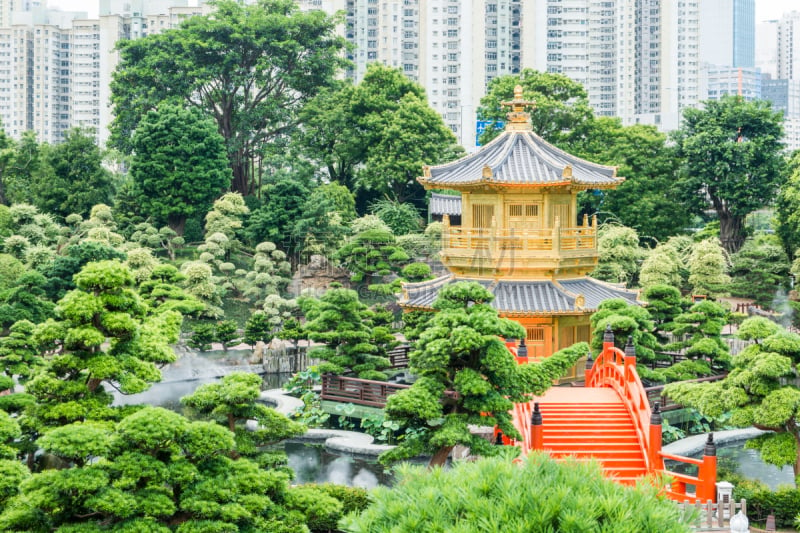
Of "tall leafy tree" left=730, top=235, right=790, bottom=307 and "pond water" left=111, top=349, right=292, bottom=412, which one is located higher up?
"tall leafy tree" left=730, top=235, right=790, bottom=307

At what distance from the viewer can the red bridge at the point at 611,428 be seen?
16719mm

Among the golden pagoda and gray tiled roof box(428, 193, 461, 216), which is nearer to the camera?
the golden pagoda

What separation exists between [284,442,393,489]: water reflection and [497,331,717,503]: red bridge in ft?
11.2

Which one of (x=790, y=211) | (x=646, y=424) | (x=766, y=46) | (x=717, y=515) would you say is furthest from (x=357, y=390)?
(x=766, y=46)

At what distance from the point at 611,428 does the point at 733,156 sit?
83.9ft

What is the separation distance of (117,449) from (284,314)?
23.3 m

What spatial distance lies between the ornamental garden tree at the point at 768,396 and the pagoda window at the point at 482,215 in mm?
8888

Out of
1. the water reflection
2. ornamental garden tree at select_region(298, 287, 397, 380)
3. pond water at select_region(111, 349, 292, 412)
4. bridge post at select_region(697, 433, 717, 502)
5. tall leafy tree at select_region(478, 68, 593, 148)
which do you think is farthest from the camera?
tall leafy tree at select_region(478, 68, 593, 148)

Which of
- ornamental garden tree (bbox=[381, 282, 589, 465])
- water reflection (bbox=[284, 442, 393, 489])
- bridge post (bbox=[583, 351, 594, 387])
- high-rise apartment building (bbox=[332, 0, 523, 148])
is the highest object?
high-rise apartment building (bbox=[332, 0, 523, 148])

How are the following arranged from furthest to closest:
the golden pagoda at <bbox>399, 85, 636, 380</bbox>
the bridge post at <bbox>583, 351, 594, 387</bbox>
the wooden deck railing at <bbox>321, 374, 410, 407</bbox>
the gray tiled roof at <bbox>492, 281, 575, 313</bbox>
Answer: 1. the golden pagoda at <bbox>399, 85, 636, 380</bbox>
2. the wooden deck railing at <bbox>321, 374, 410, 407</bbox>
3. the gray tiled roof at <bbox>492, 281, 575, 313</bbox>
4. the bridge post at <bbox>583, 351, 594, 387</bbox>

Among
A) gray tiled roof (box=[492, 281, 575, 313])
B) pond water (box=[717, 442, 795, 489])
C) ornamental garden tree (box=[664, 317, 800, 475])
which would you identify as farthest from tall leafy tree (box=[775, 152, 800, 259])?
ornamental garden tree (box=[664, 317, 800, 475])

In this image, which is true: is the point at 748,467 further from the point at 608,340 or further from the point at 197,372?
the point at 197,372

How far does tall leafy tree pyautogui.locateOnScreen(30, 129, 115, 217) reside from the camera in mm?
41875

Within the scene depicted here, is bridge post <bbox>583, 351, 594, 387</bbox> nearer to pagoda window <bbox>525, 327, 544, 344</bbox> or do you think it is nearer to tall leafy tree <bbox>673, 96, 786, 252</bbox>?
pagoda window <bbox>525, 327, 544, 344</bbox>
